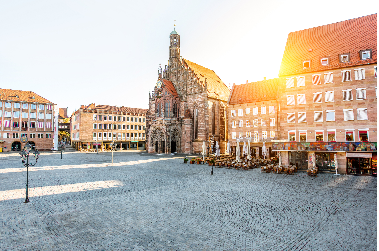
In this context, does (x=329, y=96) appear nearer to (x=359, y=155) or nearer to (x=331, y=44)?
(x=359, y=155)

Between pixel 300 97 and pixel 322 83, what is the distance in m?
2.82

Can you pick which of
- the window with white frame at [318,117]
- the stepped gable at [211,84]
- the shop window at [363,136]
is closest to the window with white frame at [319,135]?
the window with white frame at [318,117]

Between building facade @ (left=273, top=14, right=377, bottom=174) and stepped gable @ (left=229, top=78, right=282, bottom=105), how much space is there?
1218 cm

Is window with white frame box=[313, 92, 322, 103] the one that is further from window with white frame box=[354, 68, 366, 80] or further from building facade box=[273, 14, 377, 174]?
window with white frame box=[354, 68, 366, 80]

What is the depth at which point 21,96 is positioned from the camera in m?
68.5

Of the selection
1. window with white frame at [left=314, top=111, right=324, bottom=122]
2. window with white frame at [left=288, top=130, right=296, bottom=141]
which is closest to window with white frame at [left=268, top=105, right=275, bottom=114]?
window with white frame at [left=288, top=130, right=296, bottom=141]

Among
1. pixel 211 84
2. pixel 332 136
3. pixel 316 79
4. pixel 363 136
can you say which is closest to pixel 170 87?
pixel 211 84

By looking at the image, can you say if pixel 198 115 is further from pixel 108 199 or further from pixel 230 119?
pixel 108 199

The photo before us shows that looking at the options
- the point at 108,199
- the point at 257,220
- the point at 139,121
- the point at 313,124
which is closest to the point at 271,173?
the point at 313,124

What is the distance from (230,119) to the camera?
47469 mm

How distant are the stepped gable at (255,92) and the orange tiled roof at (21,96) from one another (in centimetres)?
5695

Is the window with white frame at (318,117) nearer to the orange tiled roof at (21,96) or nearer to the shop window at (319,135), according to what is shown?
the shop window at (319,135)

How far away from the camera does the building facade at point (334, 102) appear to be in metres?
25.5

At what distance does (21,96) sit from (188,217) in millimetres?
75854
